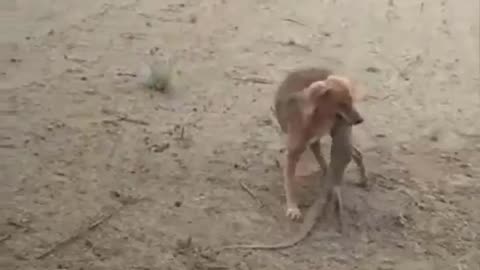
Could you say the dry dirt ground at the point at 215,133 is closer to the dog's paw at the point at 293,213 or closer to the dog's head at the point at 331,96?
the dog's paw at the point at 293,213

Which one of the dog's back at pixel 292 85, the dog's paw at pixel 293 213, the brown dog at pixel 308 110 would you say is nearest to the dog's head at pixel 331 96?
the brown dog at pixel 308 110

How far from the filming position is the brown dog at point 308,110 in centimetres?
204

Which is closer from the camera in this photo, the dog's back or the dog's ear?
the dog's ear

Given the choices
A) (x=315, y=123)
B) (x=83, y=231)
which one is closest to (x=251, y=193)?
(x=315, y=123)

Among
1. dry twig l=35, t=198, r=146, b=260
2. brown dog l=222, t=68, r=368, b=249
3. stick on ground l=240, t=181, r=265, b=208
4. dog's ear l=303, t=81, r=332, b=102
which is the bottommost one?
dry twig l=35, t=198, r=146, b=260

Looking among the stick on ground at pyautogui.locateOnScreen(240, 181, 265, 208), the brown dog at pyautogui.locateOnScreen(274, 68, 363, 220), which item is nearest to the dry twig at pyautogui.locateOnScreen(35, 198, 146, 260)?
the stick on ground at pyautogui.locateOnScreen(240, 181, 265, 208)

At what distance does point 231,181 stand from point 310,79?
31 cm

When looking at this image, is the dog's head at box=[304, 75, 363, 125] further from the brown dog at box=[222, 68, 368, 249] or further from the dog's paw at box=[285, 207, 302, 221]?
the dog's paw at box=[285, 207, 302, 221]

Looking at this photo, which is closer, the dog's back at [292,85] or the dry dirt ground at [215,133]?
the dry dirt ground at [215,133]

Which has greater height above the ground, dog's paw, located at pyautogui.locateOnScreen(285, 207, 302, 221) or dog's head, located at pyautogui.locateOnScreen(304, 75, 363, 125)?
dog's head, located at pyautogui.locateOnScreen(304, 75, 363, 125)

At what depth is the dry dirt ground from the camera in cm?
200

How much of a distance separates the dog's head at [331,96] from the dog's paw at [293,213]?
0.75 feet

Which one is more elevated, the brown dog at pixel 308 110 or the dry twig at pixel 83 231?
the brown dog at pixel 308 110

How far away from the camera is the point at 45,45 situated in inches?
111
